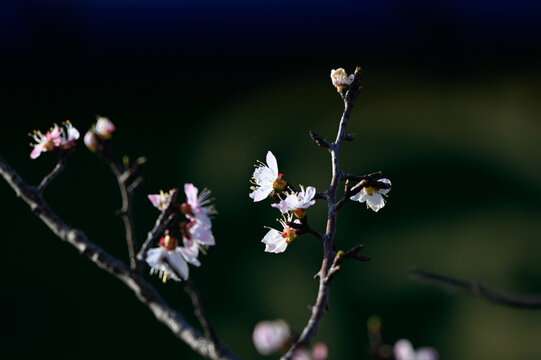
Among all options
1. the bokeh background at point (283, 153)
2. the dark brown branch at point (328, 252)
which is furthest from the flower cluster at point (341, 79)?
the bokeh background at point (283, 153)

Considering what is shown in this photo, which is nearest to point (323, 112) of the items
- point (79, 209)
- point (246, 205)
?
point (246, 205)

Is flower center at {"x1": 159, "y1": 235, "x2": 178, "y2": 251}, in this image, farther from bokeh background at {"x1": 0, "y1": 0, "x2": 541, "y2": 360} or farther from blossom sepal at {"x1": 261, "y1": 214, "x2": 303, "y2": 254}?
bokeh background at {"x1": 0, "y1": 0, "x2": 541, "y2": 360}

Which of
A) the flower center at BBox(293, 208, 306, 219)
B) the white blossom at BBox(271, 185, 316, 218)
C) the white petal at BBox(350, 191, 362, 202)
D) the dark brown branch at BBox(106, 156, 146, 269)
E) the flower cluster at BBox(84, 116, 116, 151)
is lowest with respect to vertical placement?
the white petal at BBox(350, 191, 362, 202)

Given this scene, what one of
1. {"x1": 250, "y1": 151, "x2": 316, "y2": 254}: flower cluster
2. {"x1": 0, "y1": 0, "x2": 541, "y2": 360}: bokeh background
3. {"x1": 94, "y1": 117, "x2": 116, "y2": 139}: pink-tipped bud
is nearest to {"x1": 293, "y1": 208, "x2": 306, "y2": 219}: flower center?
{"x1": 250, "y1": 151, "x2": 316, "y2": 254}: flower cluster

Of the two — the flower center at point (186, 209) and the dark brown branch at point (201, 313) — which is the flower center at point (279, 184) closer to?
the flower center at point (186, 209)

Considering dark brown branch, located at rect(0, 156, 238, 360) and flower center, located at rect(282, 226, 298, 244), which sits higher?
dark brown branch, located at rect(0, 156, 238, 360)

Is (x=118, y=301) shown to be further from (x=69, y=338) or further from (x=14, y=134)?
(x=14, y=134)

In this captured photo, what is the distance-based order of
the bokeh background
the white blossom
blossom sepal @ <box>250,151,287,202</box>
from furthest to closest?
the bokeh background → blossom sepal @ <box>250,151,287,202</box> → the white blossom
